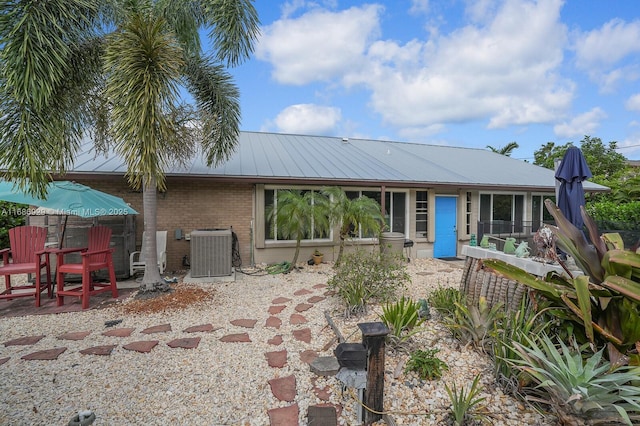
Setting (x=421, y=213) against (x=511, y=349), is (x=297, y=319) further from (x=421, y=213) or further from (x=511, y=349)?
(x=421, y=213)

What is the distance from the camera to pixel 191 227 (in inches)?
342

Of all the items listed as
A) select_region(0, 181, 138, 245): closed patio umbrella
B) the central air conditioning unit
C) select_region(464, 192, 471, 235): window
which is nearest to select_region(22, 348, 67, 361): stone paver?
select_region(0, 181, 138, 245): closed patio umbrella

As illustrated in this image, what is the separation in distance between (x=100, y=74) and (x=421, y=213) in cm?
968

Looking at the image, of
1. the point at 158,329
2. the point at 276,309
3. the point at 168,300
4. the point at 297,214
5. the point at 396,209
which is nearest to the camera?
the point at 158,329

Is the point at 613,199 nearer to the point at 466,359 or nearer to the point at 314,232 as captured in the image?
the point at 314,232

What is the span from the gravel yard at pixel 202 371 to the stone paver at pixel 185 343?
6 cm

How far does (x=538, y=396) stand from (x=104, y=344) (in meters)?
5.01

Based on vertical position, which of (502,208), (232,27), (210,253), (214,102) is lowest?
(210,253)

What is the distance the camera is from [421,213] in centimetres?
1088

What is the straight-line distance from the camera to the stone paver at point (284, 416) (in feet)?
8.52

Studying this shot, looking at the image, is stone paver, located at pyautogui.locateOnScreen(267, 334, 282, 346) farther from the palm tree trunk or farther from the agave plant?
the palm tree trunk

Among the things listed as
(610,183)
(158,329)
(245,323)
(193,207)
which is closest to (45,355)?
(158,329)

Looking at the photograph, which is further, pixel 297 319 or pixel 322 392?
pixel 297 319

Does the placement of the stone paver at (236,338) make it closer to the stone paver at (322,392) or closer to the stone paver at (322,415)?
the stone paver at (322,392)
